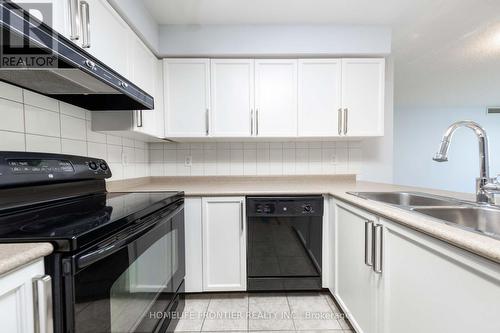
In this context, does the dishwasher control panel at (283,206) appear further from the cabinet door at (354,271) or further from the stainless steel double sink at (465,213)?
the stainless steel double sink at (465,213)

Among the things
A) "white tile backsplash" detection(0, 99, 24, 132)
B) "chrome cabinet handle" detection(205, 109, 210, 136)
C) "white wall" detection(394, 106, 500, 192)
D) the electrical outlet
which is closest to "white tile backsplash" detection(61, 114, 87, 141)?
"white tile backsplash" detection(0, 99, 24, 132)

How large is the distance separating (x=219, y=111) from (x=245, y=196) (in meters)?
0.84

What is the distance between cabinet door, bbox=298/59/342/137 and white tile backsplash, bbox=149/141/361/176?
1.13 feet

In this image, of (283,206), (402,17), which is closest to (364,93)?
(402,17)

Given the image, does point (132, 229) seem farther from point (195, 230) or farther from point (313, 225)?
point (313, 225)

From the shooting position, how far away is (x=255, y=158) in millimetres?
2340

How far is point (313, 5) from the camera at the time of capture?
1.72 metres

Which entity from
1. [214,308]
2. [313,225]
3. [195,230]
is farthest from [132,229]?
[313,225]

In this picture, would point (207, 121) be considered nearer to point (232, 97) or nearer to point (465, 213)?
point (232, 97)

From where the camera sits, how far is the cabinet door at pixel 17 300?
48cm

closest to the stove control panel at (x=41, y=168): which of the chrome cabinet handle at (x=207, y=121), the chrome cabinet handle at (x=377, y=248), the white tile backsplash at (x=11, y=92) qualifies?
the white tile backsplash at (x=11, y=92)

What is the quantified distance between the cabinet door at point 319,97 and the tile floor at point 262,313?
4.58 ft

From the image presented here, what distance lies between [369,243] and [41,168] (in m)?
1.63

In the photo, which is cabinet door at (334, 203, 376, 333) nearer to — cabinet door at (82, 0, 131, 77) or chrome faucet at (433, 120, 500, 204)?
chrome faucet at (433, 120, 500, 204)
